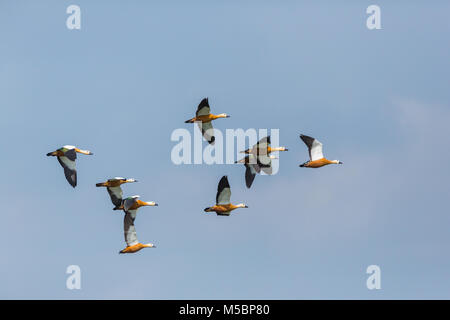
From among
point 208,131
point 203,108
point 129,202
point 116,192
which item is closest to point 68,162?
point 116,192

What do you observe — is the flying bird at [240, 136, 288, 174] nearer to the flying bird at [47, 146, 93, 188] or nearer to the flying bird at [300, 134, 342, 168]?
the flying bird at [300, 134, 342, 168]

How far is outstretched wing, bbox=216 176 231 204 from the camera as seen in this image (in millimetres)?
92438

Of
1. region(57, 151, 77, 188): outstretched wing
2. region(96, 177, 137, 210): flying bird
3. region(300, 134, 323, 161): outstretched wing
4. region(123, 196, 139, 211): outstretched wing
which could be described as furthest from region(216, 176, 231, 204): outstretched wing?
region(57, 151, 77, 188): outstretched wing

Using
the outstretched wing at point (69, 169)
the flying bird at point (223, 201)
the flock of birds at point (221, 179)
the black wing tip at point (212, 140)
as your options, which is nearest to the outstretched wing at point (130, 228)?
the flock of birds at point (221, 179)

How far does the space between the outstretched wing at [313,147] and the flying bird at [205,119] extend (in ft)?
25.5

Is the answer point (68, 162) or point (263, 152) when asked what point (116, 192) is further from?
point (263, 152)

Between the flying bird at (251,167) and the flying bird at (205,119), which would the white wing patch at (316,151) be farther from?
the flying bird at (205,119)

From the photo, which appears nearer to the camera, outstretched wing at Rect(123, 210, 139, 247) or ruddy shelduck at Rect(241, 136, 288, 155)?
outstretched wing at Rect(123, 210, 139, 247)

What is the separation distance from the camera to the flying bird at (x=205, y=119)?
311ft
